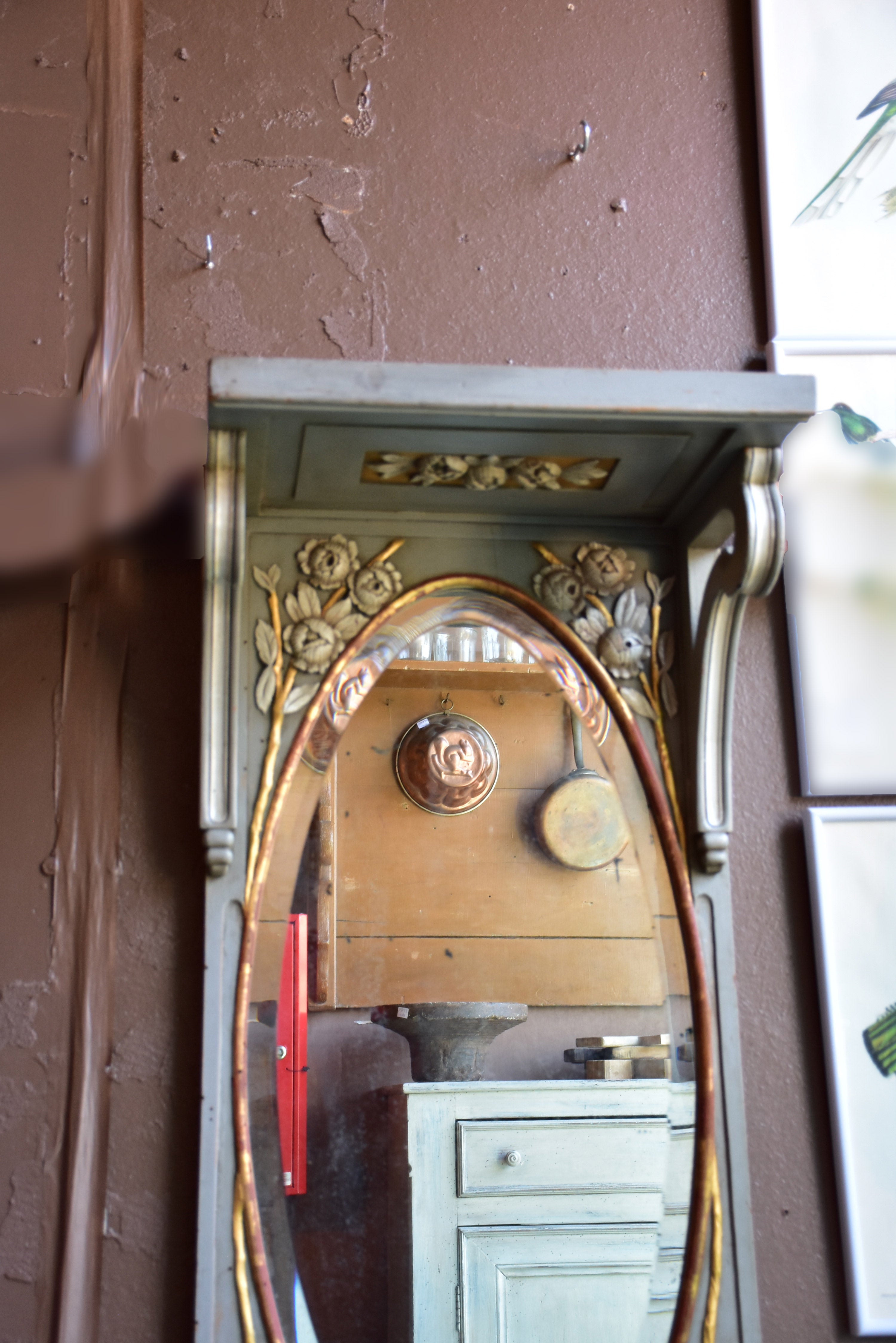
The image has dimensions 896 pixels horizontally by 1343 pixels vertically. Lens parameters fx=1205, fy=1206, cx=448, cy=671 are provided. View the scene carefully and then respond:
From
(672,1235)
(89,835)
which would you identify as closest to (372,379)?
(89,835)

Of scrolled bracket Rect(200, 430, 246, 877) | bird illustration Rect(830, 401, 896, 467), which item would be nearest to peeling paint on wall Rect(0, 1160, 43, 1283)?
scrolled bracket Rect(200, 430, 246, 877)

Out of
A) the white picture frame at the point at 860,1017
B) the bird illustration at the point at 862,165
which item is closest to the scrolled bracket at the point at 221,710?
the white picture frame at the point at 860,1017

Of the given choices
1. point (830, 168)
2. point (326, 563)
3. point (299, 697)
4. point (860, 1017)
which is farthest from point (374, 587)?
point (830, 168)

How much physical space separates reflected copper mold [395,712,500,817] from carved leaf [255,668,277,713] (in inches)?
7.7

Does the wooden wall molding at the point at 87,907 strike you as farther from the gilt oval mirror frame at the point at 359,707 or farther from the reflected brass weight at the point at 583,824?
the reflected brass weight at the point at 583,824

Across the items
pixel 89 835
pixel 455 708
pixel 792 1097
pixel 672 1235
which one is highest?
pixel 455 708

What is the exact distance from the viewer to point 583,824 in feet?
5.63

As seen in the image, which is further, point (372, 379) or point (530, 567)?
point (530, 567)

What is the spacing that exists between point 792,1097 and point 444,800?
0.63 metres

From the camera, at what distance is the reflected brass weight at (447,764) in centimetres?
171

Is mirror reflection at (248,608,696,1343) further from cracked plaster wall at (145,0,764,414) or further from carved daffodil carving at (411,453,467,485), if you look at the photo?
cracked plaster wall at (145,0,764,414)

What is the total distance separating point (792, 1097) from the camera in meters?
1.67

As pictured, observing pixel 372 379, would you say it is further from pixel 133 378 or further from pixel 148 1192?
pixel 148 1192

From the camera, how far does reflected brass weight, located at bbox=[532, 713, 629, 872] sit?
1.71 meters
